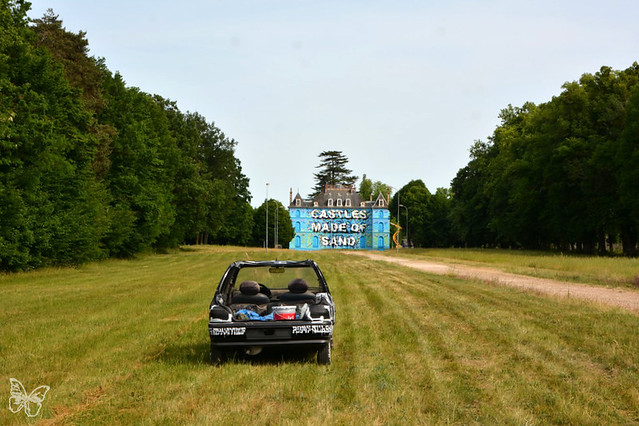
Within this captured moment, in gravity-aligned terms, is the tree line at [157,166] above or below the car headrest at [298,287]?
above

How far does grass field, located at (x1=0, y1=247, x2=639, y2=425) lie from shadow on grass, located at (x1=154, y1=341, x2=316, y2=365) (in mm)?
45

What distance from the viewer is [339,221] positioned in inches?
5325

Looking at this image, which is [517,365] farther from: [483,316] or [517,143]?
[517,143]

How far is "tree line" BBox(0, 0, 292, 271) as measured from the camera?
26953 mm

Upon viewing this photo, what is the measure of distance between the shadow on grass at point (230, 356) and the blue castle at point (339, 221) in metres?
123

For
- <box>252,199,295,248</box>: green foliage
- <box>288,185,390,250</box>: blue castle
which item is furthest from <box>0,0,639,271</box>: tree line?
<box>288,185,390,250</box>: blue castle

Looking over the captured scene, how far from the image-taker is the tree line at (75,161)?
88.4ft

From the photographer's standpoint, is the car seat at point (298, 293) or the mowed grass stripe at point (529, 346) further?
the car seat at point (298, 293)

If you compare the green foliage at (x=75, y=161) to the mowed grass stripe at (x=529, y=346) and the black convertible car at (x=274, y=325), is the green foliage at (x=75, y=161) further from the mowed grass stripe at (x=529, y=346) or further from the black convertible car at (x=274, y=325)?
the mowed grass stripe at (x=529, y=346)

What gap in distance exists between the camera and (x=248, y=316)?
337 inches

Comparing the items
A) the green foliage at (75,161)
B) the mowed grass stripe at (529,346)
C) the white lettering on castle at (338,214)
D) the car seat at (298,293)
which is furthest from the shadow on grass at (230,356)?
the white lettering on castle at (338,214)

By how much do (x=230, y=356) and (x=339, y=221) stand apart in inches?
4956

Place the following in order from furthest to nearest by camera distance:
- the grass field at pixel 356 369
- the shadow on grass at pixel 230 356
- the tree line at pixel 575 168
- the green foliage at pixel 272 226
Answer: the green foliage at pixel 272 226 < the tree line at pixel 575 168 < the shadow on grass at pixel 230 356 < the grass field at pixel 356 369

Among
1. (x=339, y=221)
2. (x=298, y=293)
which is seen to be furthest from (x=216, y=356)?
(x=339, y=221)
